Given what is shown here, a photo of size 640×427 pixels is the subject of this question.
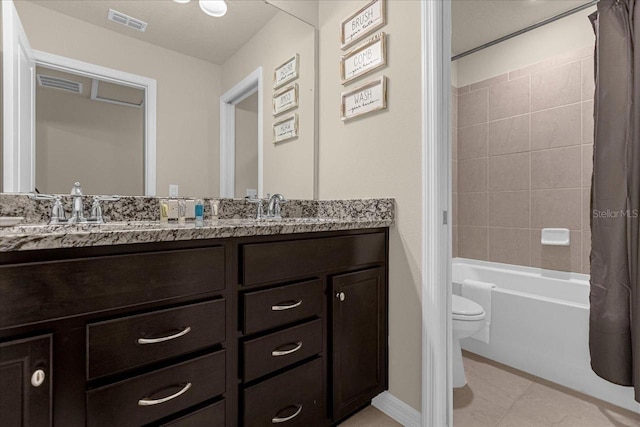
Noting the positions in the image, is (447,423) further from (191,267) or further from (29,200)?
(29,200)

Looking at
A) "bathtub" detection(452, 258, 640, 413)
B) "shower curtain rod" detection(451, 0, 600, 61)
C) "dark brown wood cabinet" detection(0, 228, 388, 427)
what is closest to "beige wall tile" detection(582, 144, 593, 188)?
"bathtub" detection(452, 258, 640, 413)

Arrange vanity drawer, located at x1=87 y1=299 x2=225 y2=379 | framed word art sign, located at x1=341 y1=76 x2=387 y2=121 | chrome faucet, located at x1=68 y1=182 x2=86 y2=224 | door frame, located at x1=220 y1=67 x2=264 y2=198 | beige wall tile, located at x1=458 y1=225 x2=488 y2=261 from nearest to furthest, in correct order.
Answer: vanity drawer, located at x1=87 y1=299 x2=225 y2=379, chrome faucet, located at x1=68 y1=182 x2=86 y2=224, framed word art sign, located at x1=341 y1=76 x2=387 y2=121, door frame, located at x1=220 y1=67 x2=264 y2=198, beige wall tile, located at x1=458 y1=225 x2=488 y2=261

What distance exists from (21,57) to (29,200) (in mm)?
522

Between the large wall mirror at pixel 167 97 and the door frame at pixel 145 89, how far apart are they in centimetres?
1

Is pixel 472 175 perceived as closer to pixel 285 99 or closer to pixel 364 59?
pixel 364 59

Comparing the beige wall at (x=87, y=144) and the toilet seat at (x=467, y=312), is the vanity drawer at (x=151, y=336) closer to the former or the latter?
the beige wall at (x=87, y=144)

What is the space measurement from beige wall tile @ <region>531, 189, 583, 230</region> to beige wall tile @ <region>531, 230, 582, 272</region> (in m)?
0.08

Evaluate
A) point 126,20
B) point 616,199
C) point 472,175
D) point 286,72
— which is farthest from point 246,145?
point 472,175

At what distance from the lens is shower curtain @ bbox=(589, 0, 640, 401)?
1.49 metres

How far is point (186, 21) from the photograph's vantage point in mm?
1530

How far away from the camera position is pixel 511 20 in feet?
8.09

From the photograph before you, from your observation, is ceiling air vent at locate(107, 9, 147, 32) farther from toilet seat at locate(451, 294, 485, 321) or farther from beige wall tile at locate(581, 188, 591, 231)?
beige wall tile at locate(581, 188, 591, 231)

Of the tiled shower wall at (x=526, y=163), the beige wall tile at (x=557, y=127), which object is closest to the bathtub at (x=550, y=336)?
the tiled shower wall at (x=526, y=163)

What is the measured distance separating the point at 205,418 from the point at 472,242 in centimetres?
265
